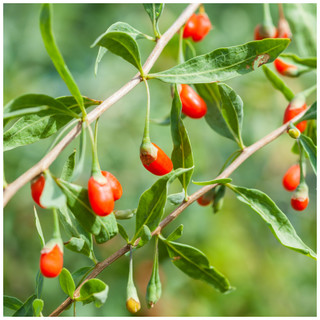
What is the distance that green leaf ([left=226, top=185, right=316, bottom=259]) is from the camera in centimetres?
123

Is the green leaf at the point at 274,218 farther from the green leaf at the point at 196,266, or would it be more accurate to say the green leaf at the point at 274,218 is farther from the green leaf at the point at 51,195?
the green leaf at the point at 51,195

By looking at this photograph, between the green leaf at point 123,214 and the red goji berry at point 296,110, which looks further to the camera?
the red goji berry at point 296,110

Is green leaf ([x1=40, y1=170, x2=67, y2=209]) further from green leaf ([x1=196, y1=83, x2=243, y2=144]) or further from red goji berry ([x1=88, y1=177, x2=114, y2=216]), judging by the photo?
green leaf ([x1=196, y1=83, x2=243, y2=144])

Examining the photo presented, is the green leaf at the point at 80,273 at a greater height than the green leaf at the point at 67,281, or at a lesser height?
lesser

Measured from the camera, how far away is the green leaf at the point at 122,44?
1.07 metres

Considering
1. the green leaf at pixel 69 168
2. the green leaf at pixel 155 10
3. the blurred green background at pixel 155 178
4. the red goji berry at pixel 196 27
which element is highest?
the green leaf at pixel 155 10

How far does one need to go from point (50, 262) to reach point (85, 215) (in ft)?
0.40

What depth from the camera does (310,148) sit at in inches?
53.2

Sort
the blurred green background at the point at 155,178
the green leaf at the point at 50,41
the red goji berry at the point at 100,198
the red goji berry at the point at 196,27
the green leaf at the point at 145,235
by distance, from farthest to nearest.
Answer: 1. the blurred green background at the point at 155,178
2. the red goji berry at the point at 196,27
3. the green leaf at the point at 145,235
4. the red goji berry at the point at 100,198
5. the green leaf at the point at 50,41

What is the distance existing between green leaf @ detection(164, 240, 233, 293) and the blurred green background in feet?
5.56

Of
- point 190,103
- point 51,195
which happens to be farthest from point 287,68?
Answer: point 51,195

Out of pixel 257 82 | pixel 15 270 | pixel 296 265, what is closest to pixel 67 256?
pixel 15 270

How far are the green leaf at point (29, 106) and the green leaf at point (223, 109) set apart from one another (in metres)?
0.49

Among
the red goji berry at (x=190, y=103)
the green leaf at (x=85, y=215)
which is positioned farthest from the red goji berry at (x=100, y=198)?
the red goji berry at (x=190, y=103)
